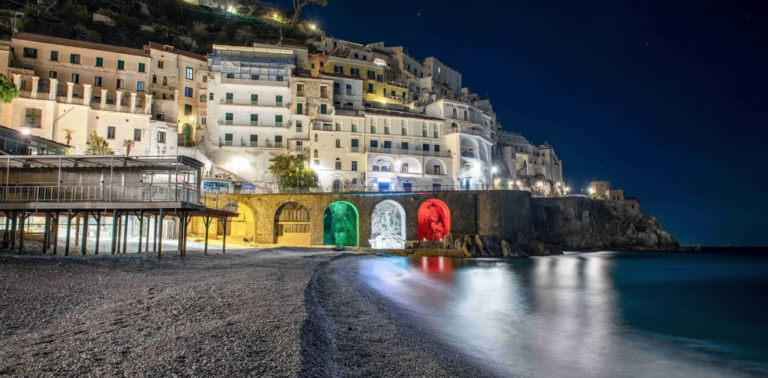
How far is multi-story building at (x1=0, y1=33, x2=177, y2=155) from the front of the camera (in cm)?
4094

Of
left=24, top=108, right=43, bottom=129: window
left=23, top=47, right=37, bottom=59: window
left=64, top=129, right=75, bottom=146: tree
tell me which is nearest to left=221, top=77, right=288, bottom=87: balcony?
left=64, top=129, right=75, bottom=146: tree

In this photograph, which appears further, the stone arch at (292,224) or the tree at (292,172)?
the tree at (292,172)

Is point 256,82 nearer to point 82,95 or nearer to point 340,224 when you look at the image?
point 82,95

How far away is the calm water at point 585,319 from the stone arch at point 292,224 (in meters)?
14.4

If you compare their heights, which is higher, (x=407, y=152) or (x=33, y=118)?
(x=33, y=118)

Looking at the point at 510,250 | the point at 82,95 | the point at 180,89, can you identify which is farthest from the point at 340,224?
the point at 82,95

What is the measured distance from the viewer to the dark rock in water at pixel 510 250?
138 ft

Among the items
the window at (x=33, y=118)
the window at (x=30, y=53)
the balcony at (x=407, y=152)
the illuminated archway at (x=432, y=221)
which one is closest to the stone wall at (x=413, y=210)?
the illuminated archway at (x=432, y=221)

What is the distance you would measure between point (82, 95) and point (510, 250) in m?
45.5

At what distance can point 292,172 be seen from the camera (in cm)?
4475

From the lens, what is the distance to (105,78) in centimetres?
4797

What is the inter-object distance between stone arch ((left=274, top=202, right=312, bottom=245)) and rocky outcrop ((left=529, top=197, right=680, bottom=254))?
26894mm

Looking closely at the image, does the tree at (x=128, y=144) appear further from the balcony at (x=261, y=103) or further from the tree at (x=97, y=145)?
the balcony at (x=261, y=103)

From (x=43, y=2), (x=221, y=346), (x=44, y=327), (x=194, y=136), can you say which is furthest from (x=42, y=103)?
(x=221, y=346)
